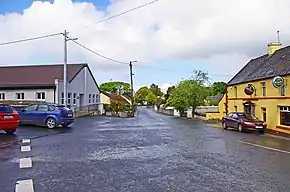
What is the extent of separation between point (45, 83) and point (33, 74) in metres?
4.71

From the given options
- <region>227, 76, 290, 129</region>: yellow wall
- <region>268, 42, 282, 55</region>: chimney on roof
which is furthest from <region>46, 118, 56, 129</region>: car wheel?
<region>268, 42, 282, 55</region>: chimney on roof

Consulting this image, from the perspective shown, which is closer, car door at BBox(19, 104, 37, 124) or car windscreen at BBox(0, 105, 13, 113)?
car windscreen at BBox(0, 105, 13, 113)

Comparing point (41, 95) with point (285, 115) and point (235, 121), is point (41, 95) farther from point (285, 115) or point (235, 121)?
point (285, 115)

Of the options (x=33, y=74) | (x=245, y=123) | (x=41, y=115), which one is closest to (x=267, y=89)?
(x=245, y=123)

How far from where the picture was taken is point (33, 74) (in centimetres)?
4750

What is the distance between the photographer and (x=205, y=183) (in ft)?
26.7

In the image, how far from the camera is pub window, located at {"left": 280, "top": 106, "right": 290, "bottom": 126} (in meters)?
28.8

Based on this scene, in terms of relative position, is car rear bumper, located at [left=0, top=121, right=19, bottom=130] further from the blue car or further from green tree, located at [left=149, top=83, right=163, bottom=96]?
green tree, located at [left=149, top=83, right=163, bottom=96]

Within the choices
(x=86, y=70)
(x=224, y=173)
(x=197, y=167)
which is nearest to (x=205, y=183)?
(x=224, y=173)

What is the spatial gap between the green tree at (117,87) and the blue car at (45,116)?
12141 cm

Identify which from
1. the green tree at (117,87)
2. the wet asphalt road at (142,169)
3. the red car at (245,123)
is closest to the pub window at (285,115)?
the red car at (245,123)

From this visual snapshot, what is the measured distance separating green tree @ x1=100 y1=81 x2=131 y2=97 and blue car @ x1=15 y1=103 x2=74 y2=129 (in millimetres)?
121415

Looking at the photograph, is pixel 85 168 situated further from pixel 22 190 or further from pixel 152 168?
pixel 22 190

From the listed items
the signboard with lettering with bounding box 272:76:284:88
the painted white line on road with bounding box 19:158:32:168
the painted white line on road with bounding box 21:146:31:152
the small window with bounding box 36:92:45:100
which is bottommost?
the painted white line on road with bounding box 19:158:32:168
